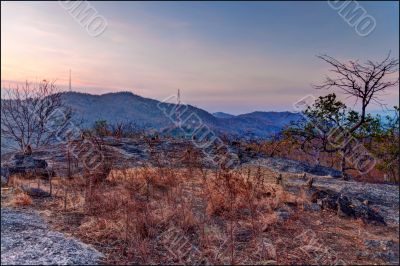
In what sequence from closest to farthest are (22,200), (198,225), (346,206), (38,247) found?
(38,247), (198,225), (346,206), (22,200)

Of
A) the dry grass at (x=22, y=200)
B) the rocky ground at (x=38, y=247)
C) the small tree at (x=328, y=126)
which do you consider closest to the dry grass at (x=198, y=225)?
the dry grass at (x=22, y=200)

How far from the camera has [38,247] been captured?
6.00 metres

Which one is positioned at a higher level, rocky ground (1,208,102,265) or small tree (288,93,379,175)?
small tree (288,93,379,175)

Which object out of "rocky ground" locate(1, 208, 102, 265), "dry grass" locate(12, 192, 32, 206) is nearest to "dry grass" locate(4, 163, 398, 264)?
"dry grass" locate(12, 192, 32, 206)

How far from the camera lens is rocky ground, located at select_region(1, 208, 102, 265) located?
5.48 m

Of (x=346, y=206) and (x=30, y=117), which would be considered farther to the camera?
(x=30, y=117)

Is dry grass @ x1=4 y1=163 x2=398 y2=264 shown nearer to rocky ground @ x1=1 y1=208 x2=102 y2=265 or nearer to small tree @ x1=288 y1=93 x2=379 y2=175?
rocky ground @ x1=1 y1=208 x2=102 y2=265

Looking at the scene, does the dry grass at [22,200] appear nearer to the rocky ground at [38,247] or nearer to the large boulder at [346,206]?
the rocky ground at [38,247]

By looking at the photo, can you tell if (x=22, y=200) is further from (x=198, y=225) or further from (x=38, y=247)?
(x=198, y=225)

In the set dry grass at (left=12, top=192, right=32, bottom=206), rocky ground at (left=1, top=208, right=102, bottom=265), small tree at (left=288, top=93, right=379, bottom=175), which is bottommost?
rocky ground at (left=1, top=208, right=102, bottom=265)

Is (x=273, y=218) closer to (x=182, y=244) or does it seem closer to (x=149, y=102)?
(x=182, y=244)

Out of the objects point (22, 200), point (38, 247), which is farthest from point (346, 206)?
point (22, 200)

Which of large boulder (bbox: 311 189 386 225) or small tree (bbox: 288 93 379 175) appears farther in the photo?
small tree (bbox: 288 93 379 175)

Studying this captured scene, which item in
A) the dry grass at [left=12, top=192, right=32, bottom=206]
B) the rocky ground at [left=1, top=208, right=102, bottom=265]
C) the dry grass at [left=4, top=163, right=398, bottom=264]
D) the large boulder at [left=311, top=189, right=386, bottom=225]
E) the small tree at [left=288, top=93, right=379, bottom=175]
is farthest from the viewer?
the small tree at [left=288, top=93, right=379, bottom=175]
